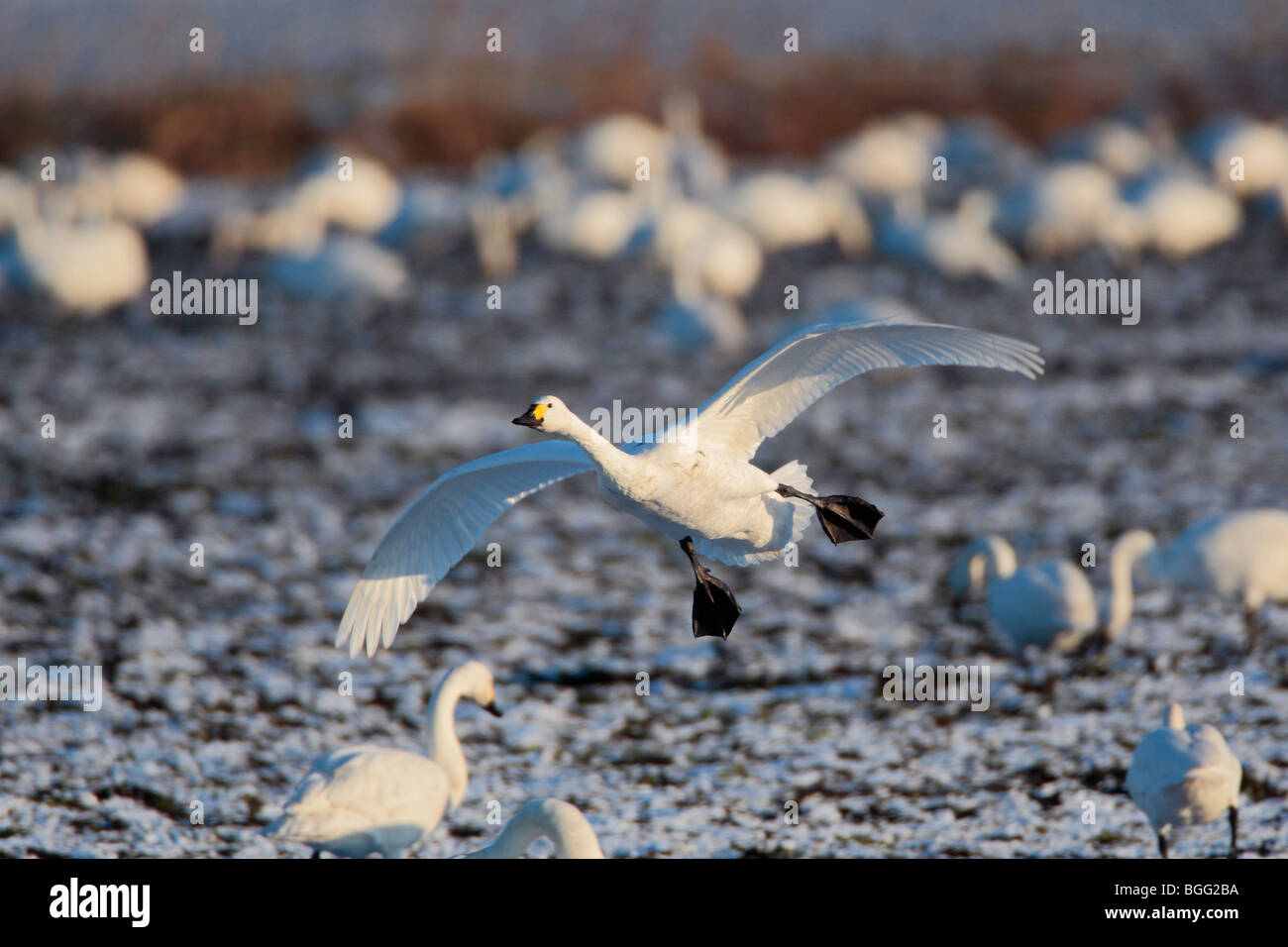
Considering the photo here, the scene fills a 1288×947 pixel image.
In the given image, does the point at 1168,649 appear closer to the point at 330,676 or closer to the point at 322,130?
the point at 330,676

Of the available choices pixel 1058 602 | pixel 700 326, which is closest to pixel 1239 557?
pixel 1058 602

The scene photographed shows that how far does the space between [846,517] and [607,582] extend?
3.91 m

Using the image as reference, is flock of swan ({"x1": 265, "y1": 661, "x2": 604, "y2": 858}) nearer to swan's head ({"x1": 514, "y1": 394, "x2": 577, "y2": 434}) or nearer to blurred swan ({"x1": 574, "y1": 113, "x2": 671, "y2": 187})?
swan's head ({"x1": 514, "y1": 394, "x2": 577, "y2": 434})

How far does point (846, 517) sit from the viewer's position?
20.6 ft

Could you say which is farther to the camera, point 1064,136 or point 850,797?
point 1064,136

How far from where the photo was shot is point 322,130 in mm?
22188

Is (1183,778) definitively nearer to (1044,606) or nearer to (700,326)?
(1044,606)

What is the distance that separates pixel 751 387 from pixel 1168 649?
3.79 m

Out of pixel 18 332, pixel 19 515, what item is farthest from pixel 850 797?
pixel 18 332

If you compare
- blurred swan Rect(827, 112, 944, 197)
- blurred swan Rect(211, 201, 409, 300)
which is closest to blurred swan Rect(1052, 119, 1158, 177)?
blurred swan Rect(827, 112, 944, 197)

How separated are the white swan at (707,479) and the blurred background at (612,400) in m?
1.23

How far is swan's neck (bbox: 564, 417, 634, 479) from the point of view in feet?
17.4

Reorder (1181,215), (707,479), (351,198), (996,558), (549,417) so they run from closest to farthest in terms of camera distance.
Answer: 1. (549,417)
2. (707,479)
3. (996,558)
4. (1181,215)
5. (351,198)

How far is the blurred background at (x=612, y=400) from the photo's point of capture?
7469 mm
